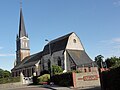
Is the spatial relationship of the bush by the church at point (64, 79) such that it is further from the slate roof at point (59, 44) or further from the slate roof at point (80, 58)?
the slate roof at point (59, 44)

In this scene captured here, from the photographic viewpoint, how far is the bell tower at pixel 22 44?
90.4 m

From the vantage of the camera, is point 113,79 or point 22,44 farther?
point 22,44

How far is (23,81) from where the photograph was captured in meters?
53.7

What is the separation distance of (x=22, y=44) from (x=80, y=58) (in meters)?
38.7

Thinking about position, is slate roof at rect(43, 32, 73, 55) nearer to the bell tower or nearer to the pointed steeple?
the bell tower

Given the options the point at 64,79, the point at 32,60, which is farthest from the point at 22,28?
the point at 64,79

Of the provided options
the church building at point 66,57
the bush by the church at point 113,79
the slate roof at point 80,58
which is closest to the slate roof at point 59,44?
the church building at point 66,57

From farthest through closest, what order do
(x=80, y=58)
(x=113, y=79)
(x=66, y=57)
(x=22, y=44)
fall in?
1. (x=22, y=44)
2. (x=66, y=57)
3. (x=80, y=58)
4. (x=113, y=79)

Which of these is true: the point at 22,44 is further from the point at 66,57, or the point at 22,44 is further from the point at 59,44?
the point at 66,57

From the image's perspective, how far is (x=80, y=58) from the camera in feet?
190

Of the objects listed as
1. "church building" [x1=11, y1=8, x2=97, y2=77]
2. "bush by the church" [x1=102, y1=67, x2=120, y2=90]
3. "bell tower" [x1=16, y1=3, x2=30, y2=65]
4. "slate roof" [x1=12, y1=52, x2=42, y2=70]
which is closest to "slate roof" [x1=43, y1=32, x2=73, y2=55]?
"church building" [x1=11, y1=8, x2=97, y2=77]

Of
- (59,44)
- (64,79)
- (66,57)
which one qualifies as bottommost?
(64,79)

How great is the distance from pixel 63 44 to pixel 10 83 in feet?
62.0

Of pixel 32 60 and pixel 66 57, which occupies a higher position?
pixel 32 60
